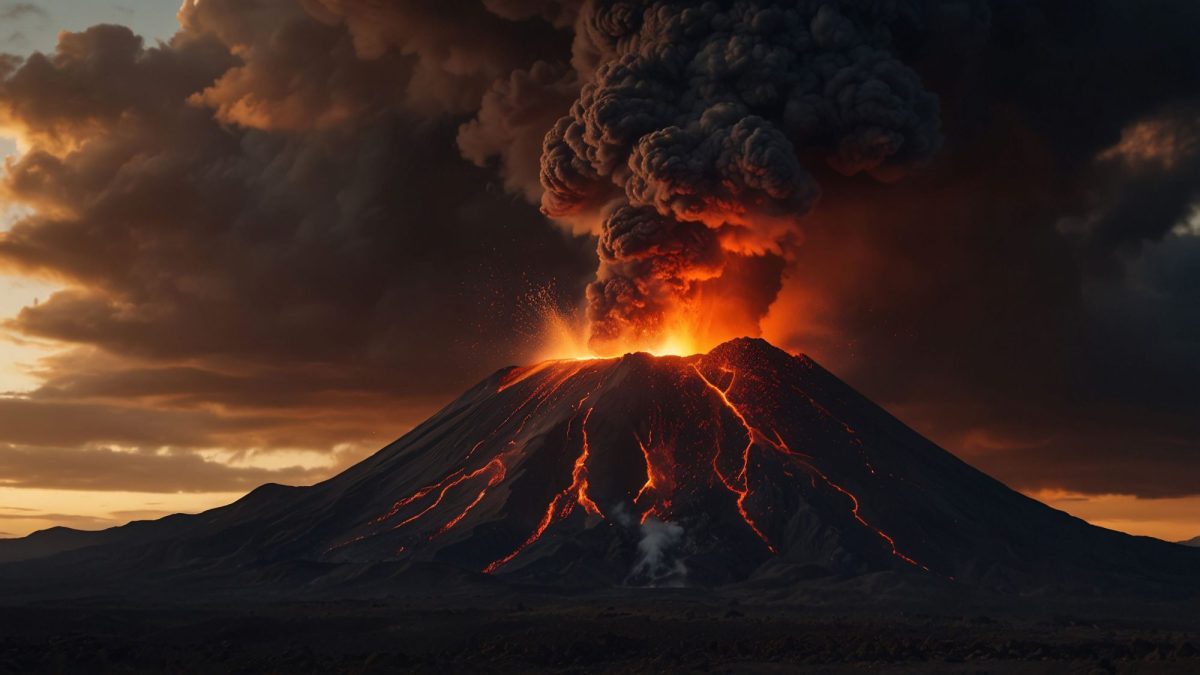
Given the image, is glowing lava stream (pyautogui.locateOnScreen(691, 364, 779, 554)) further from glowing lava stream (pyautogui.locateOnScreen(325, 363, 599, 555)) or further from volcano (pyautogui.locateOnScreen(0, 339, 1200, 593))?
glowing lava stream (pyautogui.locateOnScreen(325, 363, 599, 555))

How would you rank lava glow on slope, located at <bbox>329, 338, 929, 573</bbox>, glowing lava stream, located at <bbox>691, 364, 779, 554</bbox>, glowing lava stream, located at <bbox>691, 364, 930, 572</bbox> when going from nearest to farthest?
1. glowing lava stream, located at <bbox>691, 364, 930, 572</bbox>
2. glowing lava stream, located at <bbox>691, 364, 779, 554</bbox>
3. lava glow on slope, located at <bbox>329, 338, 929, 573</bbox>

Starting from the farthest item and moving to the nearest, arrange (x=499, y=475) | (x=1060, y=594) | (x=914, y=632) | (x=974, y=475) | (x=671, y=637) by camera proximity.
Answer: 1. (x=974, y=475)
2. (x=499, y=475)
3. (x=1060, y=594)
4. (x=914, y=632)
5. (x=671, y=637)

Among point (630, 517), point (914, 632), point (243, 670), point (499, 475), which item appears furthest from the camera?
point (499, 475)

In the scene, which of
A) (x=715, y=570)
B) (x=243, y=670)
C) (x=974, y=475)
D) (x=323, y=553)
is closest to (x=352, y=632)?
(x=243, y=670)

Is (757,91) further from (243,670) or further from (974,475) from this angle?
(243,670)

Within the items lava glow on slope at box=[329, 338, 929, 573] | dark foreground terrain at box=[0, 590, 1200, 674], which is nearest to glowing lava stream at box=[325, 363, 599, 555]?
lava glow on slope at box=[329, 338, 929, 573]
